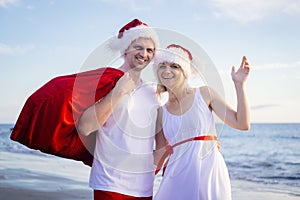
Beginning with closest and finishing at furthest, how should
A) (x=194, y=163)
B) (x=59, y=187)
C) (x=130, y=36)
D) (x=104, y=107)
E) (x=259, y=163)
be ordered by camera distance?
(x=104, y=107) < (x=194, y=163) < (x=130, y=36) < (x=59, y=187) < (x=259, y=163)

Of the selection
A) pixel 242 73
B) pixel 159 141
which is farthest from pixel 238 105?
pixel 159 141

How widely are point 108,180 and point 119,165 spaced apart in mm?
112

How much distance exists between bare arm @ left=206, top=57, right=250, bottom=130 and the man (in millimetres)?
405

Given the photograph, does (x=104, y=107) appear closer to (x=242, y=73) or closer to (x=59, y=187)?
(x=242, y=73)

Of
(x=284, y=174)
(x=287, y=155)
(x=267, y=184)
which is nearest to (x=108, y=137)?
(x=267, y=184)

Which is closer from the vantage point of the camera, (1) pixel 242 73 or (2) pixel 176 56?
(1) pixel 242 73

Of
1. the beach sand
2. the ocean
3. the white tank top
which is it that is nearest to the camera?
the white tank top

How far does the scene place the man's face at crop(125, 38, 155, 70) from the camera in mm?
2754

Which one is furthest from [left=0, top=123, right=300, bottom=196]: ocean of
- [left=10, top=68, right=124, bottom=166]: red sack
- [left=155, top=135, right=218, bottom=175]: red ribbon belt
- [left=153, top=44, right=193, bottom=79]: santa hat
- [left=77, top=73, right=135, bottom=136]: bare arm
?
[left=10, top=68, right=124, bottom=166]: red sack

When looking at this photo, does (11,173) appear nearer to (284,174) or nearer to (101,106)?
(101,106)

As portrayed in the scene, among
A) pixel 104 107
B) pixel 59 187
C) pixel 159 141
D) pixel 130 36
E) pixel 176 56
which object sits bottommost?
pixel 59 187

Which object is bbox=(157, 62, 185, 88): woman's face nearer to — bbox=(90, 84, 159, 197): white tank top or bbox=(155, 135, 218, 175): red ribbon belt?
bbox=(90, 84, 159, 197): white tank top

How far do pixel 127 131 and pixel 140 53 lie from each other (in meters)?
0.49

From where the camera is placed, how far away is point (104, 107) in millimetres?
2605
